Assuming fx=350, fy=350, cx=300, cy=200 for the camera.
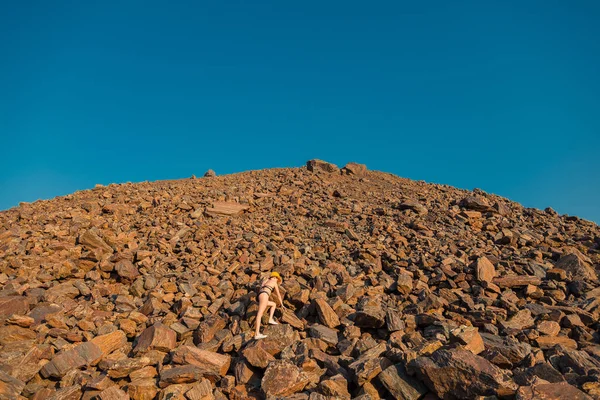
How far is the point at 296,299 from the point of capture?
26.6 feet

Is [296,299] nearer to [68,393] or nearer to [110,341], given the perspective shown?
[110,341]

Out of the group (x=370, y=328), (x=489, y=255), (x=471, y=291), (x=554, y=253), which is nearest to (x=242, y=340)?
(x=370, y=328)

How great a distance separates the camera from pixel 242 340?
22.2 feet

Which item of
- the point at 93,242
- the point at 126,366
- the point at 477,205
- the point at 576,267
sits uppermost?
the point at 477,205

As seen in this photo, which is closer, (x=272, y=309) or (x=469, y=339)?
(x=469, y=339)

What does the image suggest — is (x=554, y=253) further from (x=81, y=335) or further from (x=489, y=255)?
(x=81, y=335)

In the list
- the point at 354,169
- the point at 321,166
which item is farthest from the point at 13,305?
the point at 354,169

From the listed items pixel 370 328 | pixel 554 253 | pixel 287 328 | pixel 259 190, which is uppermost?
pixel 259 190

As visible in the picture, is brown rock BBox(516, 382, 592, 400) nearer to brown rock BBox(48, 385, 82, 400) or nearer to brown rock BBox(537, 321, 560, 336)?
brown rock BBox(537, 321, 560, 336)

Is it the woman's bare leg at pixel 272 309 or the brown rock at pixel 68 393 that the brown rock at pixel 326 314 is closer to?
the woman's bare leg at pixel 272 309

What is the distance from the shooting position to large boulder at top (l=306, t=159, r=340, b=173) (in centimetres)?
2109

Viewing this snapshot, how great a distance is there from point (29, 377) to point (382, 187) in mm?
16569

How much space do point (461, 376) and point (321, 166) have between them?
17.3 meters

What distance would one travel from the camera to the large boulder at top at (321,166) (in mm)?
21094
